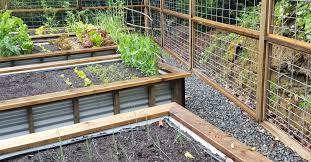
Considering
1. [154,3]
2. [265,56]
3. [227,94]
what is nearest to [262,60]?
[265,56]

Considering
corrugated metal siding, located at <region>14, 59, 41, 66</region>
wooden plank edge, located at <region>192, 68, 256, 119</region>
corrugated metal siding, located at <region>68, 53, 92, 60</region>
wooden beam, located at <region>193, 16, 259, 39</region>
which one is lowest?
wooden plank edge, located at <region>192, 68, 256, 119</region>

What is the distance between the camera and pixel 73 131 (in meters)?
1.93

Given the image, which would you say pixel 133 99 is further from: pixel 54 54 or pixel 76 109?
pixel 54 54

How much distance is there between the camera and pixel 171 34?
Answer: 6.71 m

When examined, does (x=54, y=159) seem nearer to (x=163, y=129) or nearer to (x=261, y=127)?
(x=163, y=129)

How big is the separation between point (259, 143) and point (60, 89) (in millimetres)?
1914

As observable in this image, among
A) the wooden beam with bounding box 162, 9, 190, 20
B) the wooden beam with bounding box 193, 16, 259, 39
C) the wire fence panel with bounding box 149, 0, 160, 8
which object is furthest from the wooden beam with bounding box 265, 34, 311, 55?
the wire fence panel with bounding box 149, 0, 160, 8

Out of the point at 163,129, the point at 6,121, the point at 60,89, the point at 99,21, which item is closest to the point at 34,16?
the point at 99,21

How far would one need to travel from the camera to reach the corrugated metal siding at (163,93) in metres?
3.61

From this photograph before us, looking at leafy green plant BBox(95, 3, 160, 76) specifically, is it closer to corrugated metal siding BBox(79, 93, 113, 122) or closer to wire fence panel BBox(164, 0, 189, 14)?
corrugated metal siding BBox(79, 93, 113, 122)

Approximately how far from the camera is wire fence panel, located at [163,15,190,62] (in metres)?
6.01

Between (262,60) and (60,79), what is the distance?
2044 millimetres

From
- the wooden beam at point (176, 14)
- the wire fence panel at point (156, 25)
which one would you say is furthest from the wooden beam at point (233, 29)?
the wire fence panel at point (156, 25)

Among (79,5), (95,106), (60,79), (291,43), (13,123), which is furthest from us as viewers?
(79,5)
